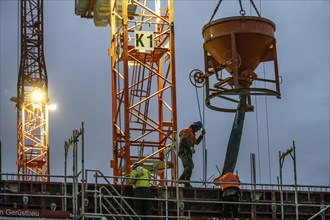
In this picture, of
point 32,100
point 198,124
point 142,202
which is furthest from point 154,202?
point 32,100

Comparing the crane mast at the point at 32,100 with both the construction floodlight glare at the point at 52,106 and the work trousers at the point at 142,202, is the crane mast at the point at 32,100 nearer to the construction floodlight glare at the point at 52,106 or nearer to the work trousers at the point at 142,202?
the construction floodlight glare at the point at 52,106

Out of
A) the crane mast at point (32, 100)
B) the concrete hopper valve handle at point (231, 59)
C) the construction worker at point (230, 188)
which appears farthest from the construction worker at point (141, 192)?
the crane mast at point (32, 100)

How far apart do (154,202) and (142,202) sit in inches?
47.8

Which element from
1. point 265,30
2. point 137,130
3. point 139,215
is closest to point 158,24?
point 137,130

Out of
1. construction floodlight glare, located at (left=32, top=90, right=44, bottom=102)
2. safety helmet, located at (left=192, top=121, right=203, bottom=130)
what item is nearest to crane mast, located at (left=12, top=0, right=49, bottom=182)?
construction floodlight glare, located at (left=32, top=90, right=44, bottom=102)

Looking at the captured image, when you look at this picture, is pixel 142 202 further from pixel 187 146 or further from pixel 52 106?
pixel 52 106

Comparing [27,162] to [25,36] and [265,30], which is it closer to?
[25,36]

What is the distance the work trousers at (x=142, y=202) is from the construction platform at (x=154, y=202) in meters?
0.29

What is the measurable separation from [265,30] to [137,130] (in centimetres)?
2455

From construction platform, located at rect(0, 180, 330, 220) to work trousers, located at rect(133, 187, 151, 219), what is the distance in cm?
29

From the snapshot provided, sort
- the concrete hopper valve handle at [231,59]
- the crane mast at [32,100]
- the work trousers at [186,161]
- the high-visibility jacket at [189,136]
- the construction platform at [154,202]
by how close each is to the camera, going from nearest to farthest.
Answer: the construction platform at [154,202] < the concrete hopper valve handle at [231,59] < the high-visibility jacket at [189,136] < the work trousers at [186,161] < the crane mast at [32,100]

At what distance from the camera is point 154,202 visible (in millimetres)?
33469

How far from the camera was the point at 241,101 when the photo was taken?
35656mm

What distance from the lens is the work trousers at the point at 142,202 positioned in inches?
1261
